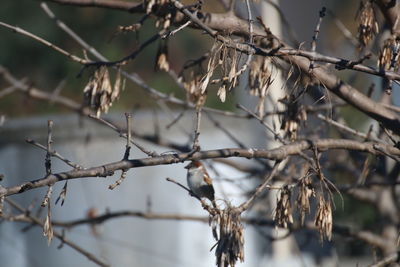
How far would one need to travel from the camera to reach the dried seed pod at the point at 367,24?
8.33ft

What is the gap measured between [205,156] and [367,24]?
0.80m

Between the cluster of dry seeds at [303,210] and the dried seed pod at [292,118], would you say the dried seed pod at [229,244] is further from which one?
the dried seed pod at [292,118]

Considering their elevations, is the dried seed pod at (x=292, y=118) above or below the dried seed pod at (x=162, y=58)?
below

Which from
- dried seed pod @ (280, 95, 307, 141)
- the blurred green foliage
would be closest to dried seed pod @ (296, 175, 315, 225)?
dried seed pod @ (280, 95, 307, 141)

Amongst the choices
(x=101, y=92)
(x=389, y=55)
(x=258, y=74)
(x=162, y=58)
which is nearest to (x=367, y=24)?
(x=389, y=55)

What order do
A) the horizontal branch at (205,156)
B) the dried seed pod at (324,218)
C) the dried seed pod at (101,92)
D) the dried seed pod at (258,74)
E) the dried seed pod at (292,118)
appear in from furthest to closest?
1. the dried seed pod at (292,118)
2. the dried seed pod at (258,74)
3. the dried seed pod at (101,92)
4. the dried seed pod at (324,218)
5. the horizontal branch at (205,156)

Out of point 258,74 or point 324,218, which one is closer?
point 324,218

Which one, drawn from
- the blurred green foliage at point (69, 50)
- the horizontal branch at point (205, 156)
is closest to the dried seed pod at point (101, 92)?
the horizontal branch at point (205, 156)

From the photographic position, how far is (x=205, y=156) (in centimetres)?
215

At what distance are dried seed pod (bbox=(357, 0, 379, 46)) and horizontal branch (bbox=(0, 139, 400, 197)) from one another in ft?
1.23

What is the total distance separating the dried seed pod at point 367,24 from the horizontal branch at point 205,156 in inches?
14.8

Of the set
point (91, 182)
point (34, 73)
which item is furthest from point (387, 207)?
point (34, 73)

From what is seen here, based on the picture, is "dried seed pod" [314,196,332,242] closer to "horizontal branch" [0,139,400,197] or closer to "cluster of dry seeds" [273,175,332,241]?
"cluster of dry seeds" [273,175,332,241]

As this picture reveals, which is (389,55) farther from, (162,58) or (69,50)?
(69,50)
